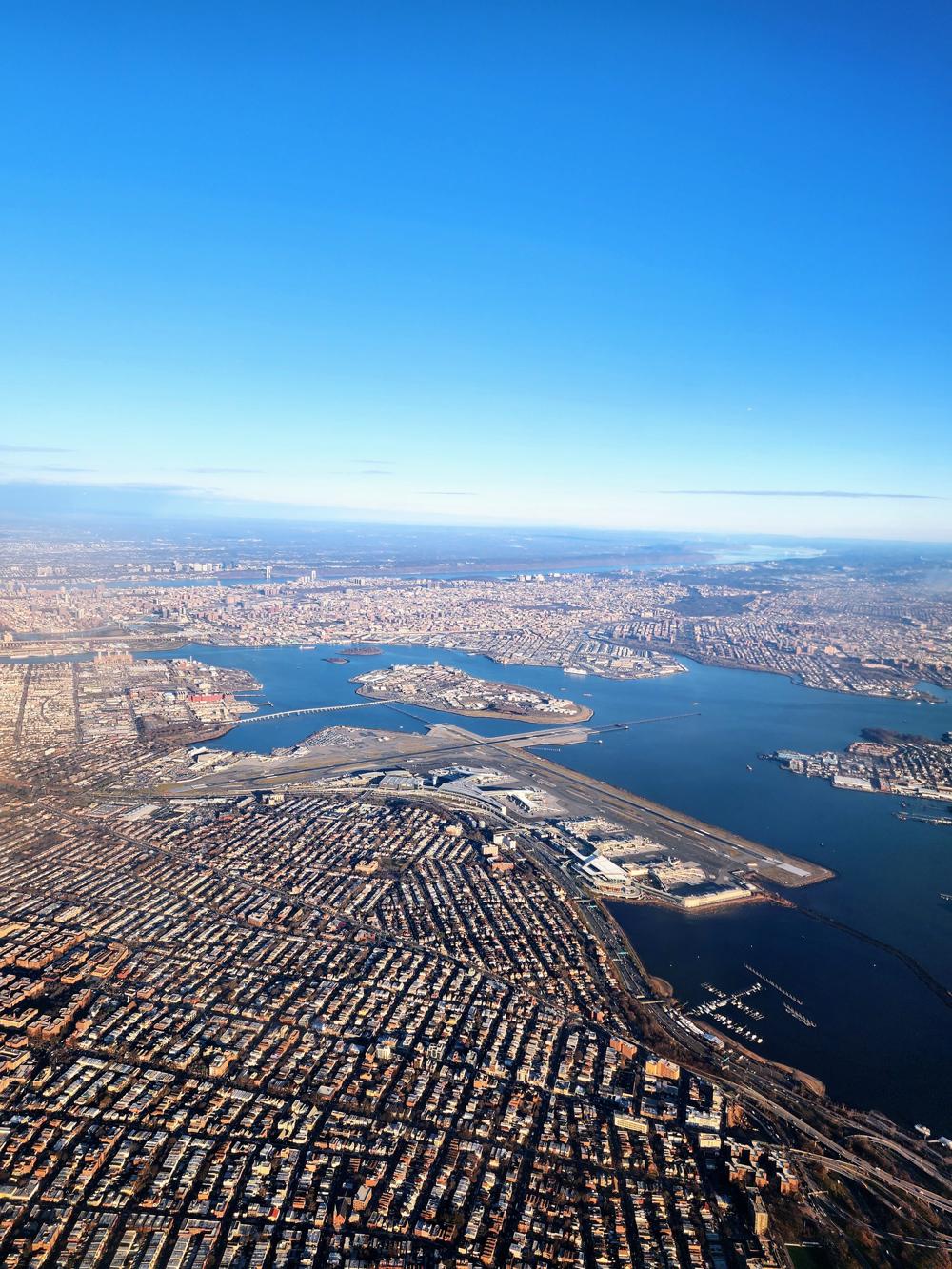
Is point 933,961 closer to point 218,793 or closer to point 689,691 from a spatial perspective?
point 218,793

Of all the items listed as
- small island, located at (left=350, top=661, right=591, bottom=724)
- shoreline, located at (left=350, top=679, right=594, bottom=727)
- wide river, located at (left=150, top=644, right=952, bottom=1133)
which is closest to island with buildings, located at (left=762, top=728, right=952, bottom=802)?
wide river, located at (left=150, top=644, right=952, bottom=1133)

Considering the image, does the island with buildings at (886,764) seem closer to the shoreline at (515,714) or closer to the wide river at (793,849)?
the wide river at (793,849)

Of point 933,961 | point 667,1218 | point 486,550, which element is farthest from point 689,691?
point 486,550

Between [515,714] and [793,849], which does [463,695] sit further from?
[793,849]

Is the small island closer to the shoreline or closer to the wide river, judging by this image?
the shoreline

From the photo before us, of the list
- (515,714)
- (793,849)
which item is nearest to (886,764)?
(793,849)

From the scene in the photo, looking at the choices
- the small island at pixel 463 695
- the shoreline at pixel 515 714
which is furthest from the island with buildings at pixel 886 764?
the small island at pixel 463 695
